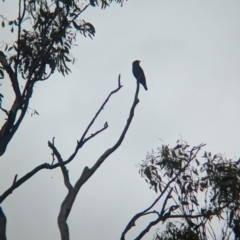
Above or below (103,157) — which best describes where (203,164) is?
above

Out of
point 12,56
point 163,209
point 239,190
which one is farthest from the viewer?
point 239,190

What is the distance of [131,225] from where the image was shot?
16.9ft

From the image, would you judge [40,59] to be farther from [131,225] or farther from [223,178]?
[223,178]

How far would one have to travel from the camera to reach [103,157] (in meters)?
5.02

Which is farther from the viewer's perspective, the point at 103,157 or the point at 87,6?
the point at 87,6

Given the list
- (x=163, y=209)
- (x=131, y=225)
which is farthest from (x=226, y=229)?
(x=131, y=225)

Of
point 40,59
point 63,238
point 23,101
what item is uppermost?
point 40,59

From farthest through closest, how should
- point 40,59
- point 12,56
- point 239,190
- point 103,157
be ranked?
point 239,190 → point 12,56 → point 40,59 → point 103,157

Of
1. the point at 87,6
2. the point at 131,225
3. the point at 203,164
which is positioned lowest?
the point at 131,225

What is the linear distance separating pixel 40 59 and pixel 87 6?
4.42ft

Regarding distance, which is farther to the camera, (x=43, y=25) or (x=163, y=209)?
(x=43, y=25)

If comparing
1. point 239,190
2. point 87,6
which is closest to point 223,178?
point 239,190

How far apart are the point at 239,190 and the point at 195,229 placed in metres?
1.04

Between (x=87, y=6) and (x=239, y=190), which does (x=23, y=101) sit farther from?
(x=239, y=190)
